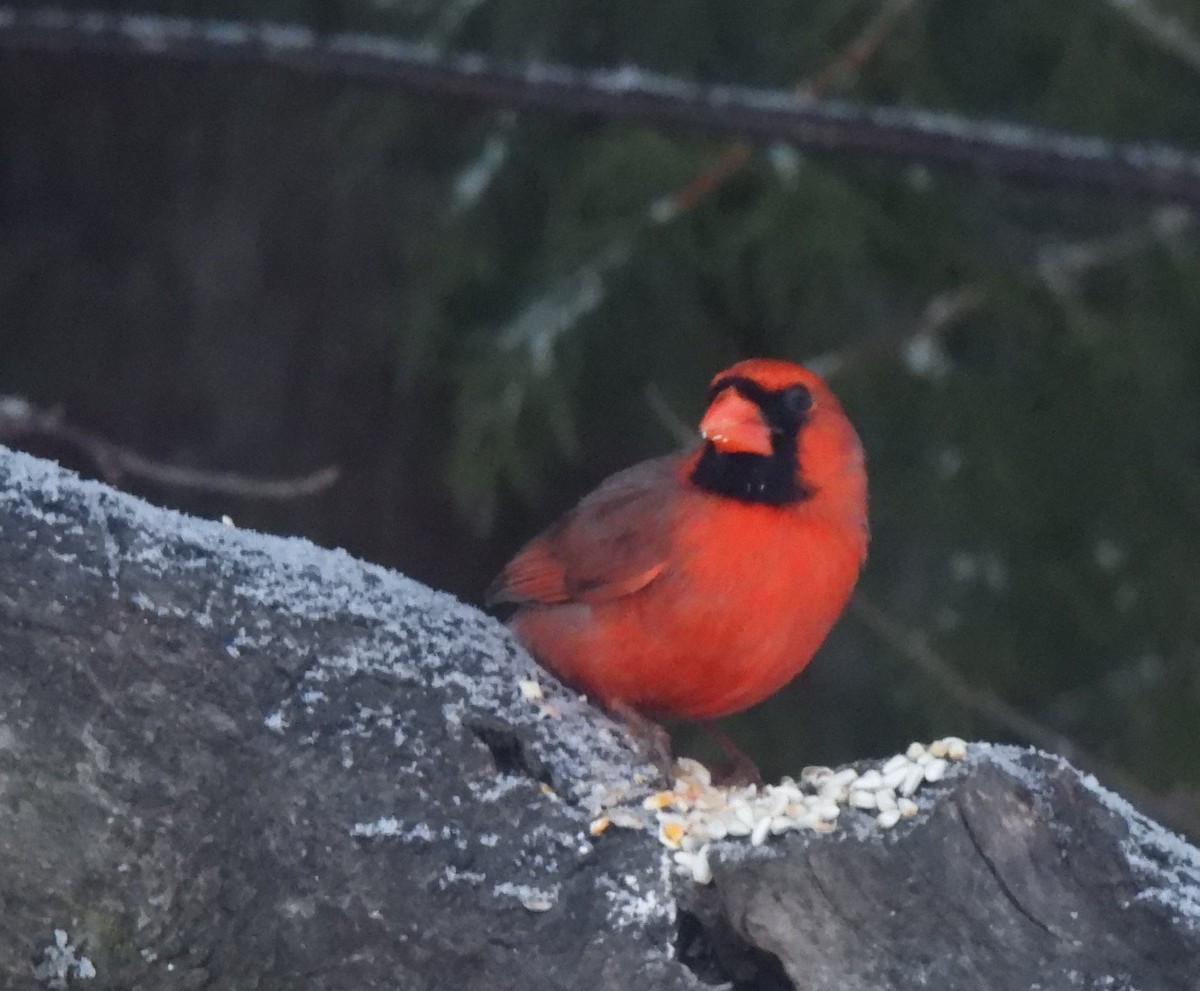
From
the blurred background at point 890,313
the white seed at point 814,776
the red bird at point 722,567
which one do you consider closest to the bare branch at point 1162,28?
the blurred background at point 890,313

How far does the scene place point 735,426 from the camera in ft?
7.82

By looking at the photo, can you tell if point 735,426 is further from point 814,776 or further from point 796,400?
point 814,776

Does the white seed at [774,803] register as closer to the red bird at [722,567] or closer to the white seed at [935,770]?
the white seed at [935,770]

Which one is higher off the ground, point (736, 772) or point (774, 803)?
point (774, 803)

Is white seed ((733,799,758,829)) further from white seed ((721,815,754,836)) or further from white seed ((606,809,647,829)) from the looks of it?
white seed ((606,809,647,829))

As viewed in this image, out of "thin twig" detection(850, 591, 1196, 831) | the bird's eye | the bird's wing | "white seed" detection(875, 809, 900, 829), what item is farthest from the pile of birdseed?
"thin twig" detection(850, 591, 1196, 831)

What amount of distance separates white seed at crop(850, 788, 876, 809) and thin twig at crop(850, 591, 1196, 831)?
1714mm

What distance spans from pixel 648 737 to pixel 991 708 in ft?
4.96

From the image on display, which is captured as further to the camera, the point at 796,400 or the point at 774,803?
the point at 796,400

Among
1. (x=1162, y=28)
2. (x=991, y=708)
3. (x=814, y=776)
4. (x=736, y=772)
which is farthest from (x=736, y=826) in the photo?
(x=1162, y=28)

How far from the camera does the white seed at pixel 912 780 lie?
1.72 meters

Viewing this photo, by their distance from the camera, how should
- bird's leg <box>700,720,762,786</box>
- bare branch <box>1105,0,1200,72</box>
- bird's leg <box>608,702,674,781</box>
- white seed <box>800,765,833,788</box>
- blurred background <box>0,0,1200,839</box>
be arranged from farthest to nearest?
blurred background <box>0,0,1200,839</box>, bare branch <box>1105,0,1200,72</box>, bird's leg <box>700,720,762,786</box>, bird's leg <box>608,702,674,781</box>, white seed <box>800,765,833,788</box>

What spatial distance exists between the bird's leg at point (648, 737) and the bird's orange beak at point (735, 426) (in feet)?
1.31

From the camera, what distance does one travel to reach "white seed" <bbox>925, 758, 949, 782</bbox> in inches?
67.4
